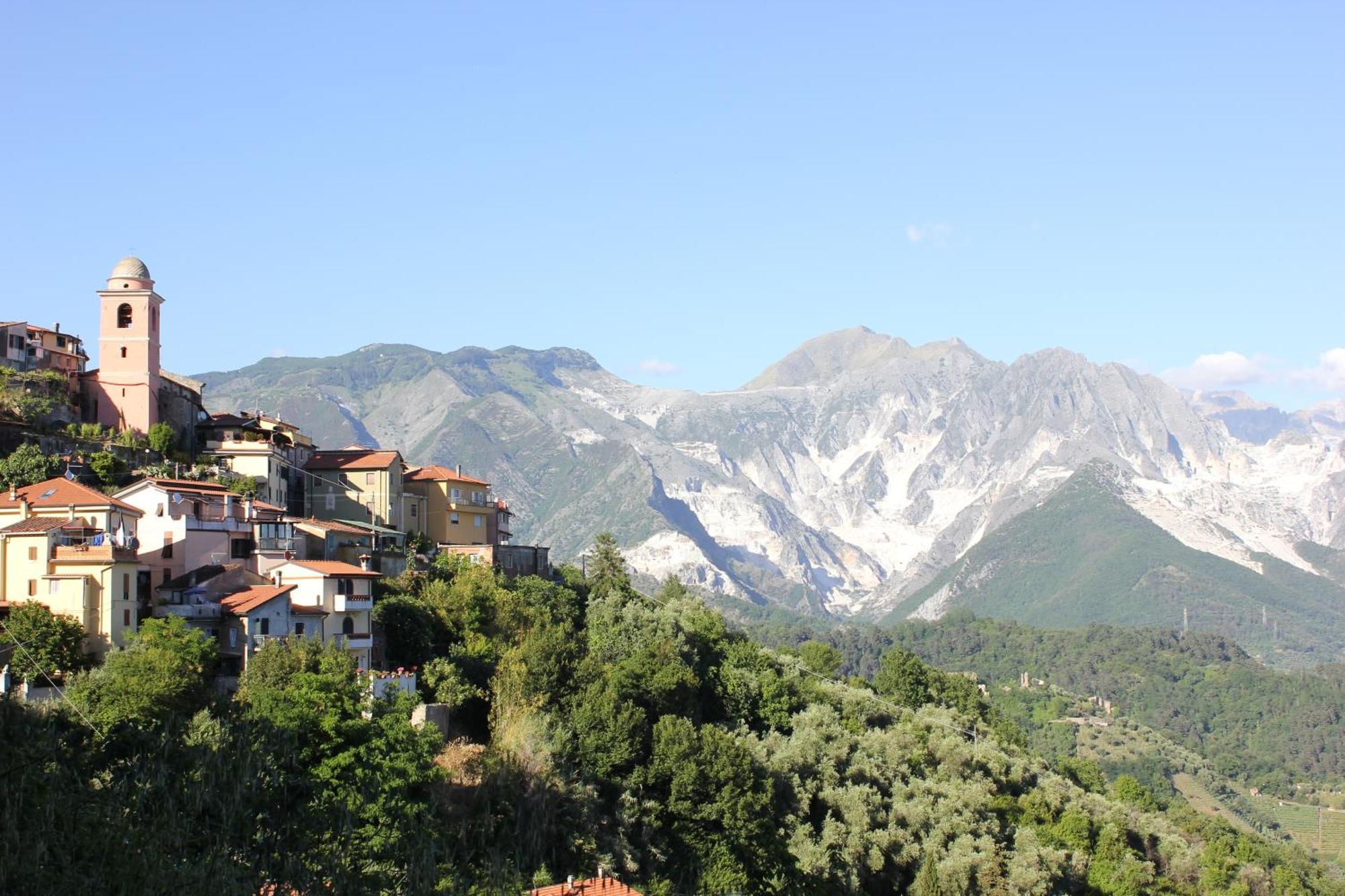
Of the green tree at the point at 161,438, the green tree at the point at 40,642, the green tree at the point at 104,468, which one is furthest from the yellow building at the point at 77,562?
the green tree at the point at 161,438

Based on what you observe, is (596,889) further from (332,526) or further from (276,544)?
(332,526)

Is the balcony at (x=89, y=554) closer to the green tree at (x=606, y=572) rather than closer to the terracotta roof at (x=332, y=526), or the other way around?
the terracotta roof at (x=332, y=526)

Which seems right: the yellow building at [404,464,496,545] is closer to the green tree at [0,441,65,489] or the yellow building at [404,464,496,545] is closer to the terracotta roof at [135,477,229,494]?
the terracotta roof at [135,477,229,494]

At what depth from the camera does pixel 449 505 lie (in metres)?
84.9

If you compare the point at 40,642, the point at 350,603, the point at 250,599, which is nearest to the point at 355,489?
the point at 350,603

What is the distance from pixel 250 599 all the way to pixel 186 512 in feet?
18.6

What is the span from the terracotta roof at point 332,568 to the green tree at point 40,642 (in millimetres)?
9482

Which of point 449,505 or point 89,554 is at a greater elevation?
point 449,505

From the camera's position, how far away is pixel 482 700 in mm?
60594

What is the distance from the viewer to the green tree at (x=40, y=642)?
48.7m

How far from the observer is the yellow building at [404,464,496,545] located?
8450cm

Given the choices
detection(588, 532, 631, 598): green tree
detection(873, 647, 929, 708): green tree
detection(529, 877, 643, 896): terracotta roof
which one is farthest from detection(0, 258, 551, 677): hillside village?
detection(873, 647, 929, 708): green tree

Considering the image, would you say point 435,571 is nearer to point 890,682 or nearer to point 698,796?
point 698,796

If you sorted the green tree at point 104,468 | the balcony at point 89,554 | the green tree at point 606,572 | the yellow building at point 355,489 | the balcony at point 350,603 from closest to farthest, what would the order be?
the balcony at point 89,554, the balcony at point 350,603, the green tree at point 104,468, the yellow building at point 355,489, the green tree at point 606,572
